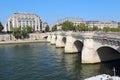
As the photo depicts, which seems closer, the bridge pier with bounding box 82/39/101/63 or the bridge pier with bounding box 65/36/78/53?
the bridge pier with bounding box 82/39/101/63

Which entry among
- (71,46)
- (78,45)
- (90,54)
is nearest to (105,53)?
(90,54)

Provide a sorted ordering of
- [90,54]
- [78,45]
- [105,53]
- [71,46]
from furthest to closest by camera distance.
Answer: [78,45], [71,46], [105,53], [90,54]

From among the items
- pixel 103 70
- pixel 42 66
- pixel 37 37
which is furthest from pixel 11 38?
pixel 103 70

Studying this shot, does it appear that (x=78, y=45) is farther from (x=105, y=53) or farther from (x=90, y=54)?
(x=90, y=54)

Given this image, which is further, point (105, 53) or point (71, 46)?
point (71, 46)

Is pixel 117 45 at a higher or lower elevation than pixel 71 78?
higher

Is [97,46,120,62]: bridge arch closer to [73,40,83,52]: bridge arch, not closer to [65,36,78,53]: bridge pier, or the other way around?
[65,36,78,53]: bridge pier

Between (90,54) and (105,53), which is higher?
(105,53)

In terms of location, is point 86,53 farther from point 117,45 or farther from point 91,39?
point 117,45

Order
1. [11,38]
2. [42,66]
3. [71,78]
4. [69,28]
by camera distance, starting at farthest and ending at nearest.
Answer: [69,28] < [11,38] < [42,66] < [71,78]

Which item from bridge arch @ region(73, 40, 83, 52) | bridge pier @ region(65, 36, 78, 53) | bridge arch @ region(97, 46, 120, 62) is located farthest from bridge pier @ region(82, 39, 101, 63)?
bridge arch @ region(73, 40, 83, 52)

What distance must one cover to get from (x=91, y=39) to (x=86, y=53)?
10.4 feet

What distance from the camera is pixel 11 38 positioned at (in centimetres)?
14650

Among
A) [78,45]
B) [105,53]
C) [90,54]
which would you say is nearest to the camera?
[90,54]
